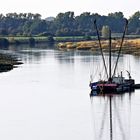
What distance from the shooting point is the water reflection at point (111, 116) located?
62591mm

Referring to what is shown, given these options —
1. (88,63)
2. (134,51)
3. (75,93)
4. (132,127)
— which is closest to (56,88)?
(75,93)

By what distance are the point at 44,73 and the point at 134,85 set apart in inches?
1205

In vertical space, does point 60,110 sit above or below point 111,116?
above

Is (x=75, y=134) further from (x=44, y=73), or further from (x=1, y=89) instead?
(x=44, y=73)

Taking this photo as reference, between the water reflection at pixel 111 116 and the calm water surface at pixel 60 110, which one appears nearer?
the water reflection at pixel 111 116

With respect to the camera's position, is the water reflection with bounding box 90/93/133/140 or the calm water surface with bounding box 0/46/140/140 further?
the calm water surface with bounding box 0/46/140/140

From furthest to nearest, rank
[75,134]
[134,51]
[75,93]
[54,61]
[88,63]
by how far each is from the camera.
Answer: [134,51], [54,61], [88,63], [75,93], [75,134]

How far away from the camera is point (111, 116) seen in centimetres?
7175

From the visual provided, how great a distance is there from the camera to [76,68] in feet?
426

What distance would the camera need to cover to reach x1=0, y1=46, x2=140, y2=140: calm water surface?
62906 mm

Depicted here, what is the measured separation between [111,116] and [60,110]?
6679 millimetres

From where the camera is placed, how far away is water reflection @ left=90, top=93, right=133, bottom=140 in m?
62.6

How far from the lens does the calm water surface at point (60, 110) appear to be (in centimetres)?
6291

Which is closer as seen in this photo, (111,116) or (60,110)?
(111,116)
